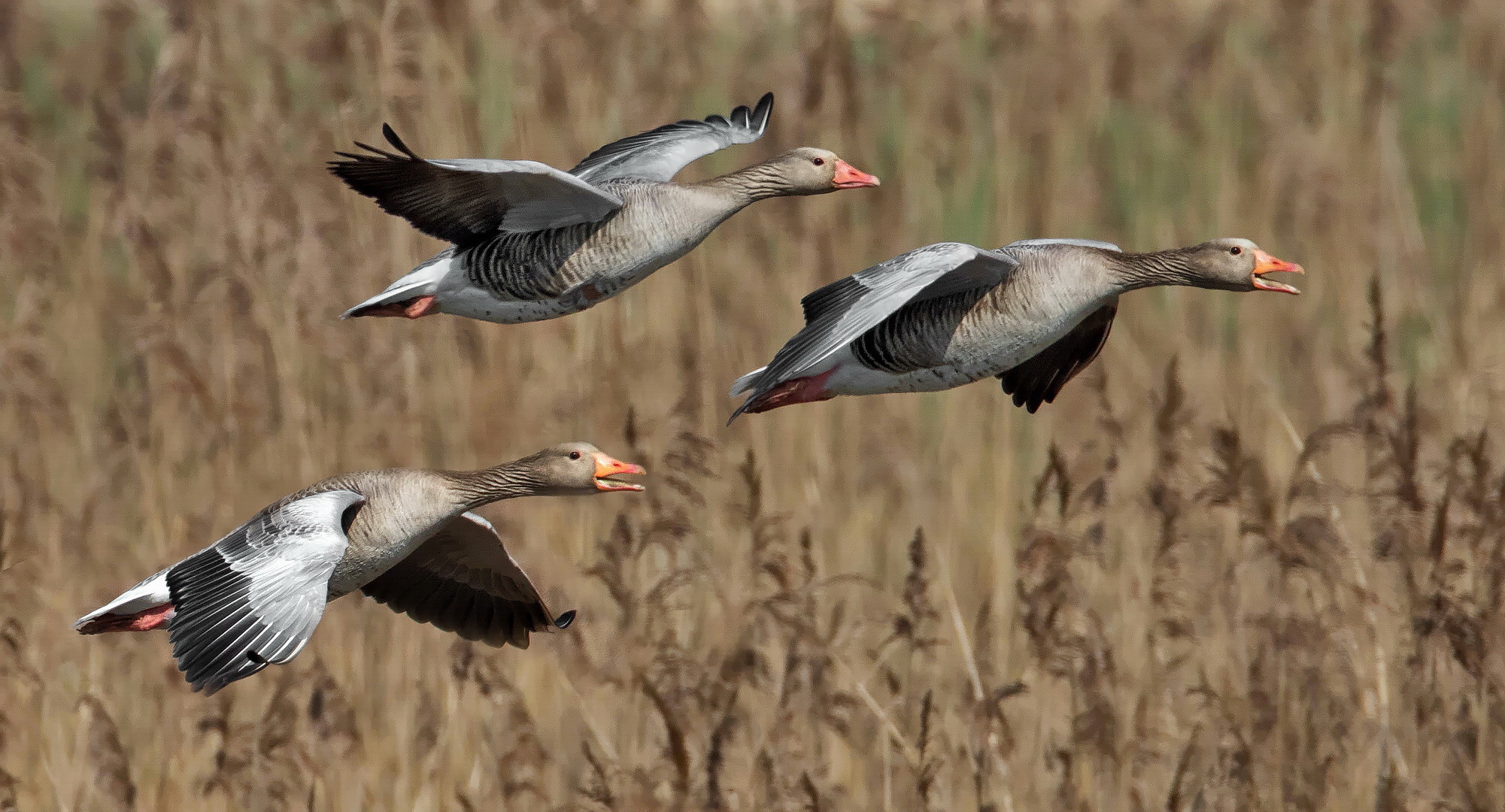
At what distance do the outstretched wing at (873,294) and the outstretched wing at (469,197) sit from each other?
84 centimetres

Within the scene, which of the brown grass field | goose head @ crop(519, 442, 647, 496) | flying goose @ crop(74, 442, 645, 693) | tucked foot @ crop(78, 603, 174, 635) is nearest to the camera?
flying goose @ crop(74, 442, 645, 693)

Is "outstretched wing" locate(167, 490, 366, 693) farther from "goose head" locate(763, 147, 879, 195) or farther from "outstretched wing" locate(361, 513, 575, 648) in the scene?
"goose head" locate(763, 147, 879, 195)

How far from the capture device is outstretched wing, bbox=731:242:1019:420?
557 centimetres

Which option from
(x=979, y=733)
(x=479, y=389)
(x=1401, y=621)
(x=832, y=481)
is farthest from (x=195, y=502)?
(x=1401, y=621)

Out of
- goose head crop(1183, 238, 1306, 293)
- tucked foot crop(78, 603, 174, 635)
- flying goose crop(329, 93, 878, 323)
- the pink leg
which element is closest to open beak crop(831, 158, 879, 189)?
flying goose crop(329, 93, 878, 323)

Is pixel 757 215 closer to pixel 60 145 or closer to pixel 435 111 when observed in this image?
pixel 435 111

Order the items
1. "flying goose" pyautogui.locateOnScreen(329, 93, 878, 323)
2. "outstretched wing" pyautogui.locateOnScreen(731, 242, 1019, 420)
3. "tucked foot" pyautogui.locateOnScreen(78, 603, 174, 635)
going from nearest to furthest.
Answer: "outstretched wing" pyautogui.locateOnScreen(731, 242, 1019, 420) < "flying goose" pyautogui.locateOnScreen(329, 93, 878, 323) < "tucked foot" pyautogui.locateOnScreen(78, 603, 174, 635)

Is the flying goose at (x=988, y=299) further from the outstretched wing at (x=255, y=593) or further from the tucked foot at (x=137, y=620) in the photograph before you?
the tucked foot at (x=137, y=620)

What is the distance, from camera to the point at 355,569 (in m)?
6.17

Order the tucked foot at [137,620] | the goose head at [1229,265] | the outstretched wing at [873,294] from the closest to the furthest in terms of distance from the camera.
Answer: the outstretched wing at [873,294], the goose head at [1229,265], the tucked foot at [137,620]

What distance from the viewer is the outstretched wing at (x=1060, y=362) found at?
695cm

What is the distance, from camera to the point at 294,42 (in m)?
12.0

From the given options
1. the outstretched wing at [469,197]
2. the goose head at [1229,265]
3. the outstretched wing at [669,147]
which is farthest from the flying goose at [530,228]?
the goose head at [1229,265]

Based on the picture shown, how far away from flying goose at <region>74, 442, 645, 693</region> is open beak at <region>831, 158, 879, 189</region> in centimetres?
162
